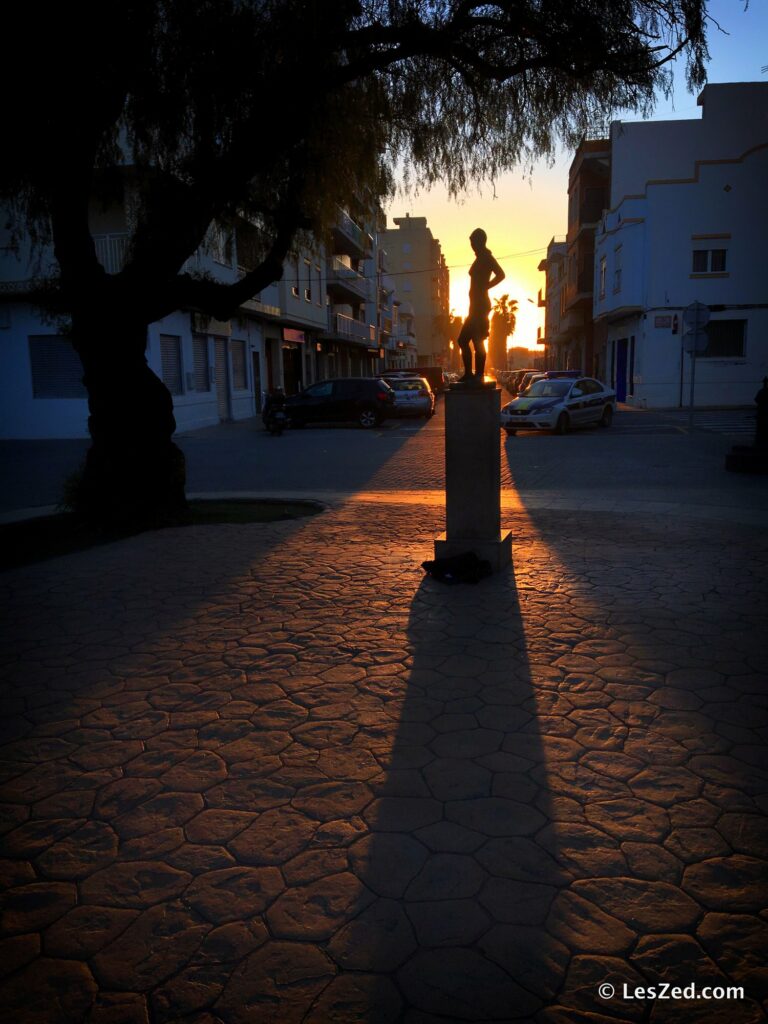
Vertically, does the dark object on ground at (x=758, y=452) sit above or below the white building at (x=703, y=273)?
below

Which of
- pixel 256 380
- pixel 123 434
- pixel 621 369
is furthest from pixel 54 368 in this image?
pixel 621 369

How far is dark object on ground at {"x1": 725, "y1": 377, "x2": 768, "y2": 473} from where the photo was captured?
11.7m

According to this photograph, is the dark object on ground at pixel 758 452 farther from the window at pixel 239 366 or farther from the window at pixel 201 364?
the window at pixel 239 366

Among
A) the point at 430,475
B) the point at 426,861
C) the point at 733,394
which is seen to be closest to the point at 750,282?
the point at 733,394

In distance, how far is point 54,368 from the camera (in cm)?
1986

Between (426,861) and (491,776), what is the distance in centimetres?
59

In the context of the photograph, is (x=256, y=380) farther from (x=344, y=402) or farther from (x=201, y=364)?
(x=344, y=402)

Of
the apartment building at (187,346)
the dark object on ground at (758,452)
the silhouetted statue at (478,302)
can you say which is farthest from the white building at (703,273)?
the silhouetted statue at (478,302)

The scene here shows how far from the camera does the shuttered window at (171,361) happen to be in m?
20.7

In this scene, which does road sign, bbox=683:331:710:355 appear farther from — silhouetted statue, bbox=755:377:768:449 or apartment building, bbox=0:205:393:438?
apartment building, bbox=0:205:393:438

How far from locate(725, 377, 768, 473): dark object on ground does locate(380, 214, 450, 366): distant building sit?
3467 inches

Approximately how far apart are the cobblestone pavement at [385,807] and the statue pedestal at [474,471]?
85cm

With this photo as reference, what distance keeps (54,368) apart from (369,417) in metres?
9.20

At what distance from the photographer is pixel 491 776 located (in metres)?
2.95
